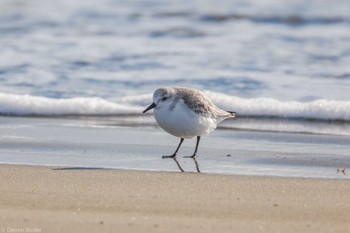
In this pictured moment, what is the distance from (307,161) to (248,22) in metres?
10.3

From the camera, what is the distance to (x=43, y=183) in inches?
257

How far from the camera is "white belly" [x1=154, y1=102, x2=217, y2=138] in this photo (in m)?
7.71

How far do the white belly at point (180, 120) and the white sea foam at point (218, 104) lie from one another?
8.61 feet

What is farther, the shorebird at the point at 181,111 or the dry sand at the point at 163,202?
the shorebird at the point at 181,111

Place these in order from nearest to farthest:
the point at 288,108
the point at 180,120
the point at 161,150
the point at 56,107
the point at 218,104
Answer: the point at 180,120, the point at 161,150, the point at 288,108, the point at 56,107, the point at 218,104

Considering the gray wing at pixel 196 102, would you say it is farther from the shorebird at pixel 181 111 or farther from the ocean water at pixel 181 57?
the ocean water at pixel 181 57

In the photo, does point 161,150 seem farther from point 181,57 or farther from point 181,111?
point 181,57

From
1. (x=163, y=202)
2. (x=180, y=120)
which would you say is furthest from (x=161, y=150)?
(x=163, y=202)

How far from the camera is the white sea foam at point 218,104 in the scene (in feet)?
33.7

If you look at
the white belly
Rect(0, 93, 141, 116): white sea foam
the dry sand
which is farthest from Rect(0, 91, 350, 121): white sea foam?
the dry sand

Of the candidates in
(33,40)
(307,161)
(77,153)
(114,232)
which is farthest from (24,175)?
(33,40)

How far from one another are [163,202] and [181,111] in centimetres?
188

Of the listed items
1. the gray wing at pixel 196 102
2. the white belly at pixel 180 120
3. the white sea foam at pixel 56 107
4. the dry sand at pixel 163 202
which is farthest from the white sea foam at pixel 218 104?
the dry sand at pixel 163 202

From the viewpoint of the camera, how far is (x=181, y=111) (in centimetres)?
773
